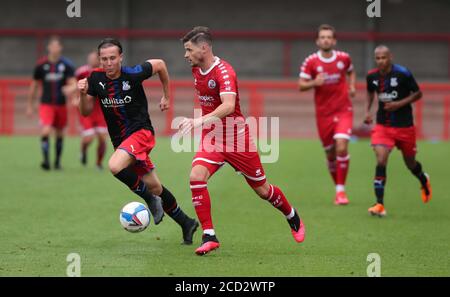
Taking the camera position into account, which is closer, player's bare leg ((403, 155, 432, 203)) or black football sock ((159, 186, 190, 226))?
black football sock ((159, 186, 190, 226))

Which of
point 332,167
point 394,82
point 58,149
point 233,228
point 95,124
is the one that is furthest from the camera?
point 95,124

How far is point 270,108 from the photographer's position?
86.9 ft

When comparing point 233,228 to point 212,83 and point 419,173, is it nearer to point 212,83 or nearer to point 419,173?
point 212,83

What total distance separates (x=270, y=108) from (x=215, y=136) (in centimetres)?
1748

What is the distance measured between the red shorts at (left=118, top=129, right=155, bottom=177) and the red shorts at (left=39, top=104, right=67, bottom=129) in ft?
27.2

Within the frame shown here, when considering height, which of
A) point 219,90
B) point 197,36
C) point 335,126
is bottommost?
point 335,126

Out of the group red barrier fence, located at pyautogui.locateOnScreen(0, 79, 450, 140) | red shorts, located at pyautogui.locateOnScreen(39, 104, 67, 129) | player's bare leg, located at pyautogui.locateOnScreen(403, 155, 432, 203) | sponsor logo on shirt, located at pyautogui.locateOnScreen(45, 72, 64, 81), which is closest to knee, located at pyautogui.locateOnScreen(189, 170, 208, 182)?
player's bare leg, located at pyautogui.locateOnScreen(403, 155, 432, 203)

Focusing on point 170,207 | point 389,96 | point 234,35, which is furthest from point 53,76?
point 234,35

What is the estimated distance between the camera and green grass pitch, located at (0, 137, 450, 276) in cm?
826

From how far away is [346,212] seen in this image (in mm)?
12016

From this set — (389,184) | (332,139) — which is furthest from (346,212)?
(389,184)

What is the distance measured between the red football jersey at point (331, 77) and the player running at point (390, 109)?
98cm

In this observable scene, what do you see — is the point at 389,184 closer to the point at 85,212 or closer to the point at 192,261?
the point at 85,212

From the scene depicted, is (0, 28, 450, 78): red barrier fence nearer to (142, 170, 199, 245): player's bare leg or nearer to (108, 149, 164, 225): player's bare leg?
(142, 170, 199, 245): player's bare leg
